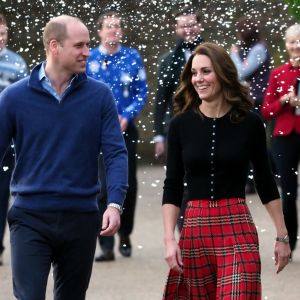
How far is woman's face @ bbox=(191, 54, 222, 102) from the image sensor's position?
567 cm

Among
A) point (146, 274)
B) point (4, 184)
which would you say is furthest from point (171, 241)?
point (4, 184)

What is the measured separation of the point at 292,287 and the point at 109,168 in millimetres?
2676

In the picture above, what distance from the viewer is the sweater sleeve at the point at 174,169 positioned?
5.71m

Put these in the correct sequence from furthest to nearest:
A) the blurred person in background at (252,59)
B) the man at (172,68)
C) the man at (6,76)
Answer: the blurred person in background at (252,59) < the man at (6,76) < the man at (172,68)

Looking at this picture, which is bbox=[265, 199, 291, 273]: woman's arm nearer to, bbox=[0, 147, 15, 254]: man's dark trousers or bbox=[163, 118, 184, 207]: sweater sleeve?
bbox=[163, 118, 184, 207]: sweater sleeve

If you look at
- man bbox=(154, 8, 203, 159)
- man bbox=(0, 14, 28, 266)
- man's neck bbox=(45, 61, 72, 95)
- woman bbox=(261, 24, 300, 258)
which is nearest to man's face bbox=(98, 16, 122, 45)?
man bbox=(154, 8, 203, 159)

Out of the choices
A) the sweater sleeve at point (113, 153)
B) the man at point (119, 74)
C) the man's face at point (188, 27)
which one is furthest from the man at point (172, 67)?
the sweater sleeve at point (113, 153)

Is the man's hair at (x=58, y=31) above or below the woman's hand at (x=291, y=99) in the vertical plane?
above

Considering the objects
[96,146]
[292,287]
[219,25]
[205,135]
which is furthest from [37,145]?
[219,25]

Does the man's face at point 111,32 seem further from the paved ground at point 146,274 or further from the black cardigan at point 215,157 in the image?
the black cardigan at point 215,157

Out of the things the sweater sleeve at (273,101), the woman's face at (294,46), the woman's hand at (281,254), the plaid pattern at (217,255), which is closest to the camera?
the plaid pattern at (217,255)

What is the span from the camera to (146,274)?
8609 millimetres

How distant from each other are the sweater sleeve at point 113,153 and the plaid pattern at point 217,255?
293mm

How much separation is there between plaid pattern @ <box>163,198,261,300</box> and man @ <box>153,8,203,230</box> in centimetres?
330
